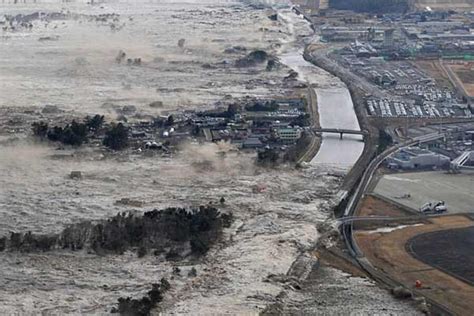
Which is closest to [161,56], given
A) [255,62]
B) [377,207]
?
[255,62]

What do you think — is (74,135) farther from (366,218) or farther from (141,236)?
(366,218)

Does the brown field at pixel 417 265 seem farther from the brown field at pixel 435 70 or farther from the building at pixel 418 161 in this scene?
the brown field at pixel 435 70

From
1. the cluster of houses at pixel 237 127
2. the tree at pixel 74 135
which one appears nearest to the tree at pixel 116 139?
the cluster of houses at pixel 237 127

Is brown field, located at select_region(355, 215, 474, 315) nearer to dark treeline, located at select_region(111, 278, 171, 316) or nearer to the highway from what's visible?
the highway

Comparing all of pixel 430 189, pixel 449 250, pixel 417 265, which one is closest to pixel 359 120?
pixel 430 189

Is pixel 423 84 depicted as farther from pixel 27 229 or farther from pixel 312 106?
pixel 27 229

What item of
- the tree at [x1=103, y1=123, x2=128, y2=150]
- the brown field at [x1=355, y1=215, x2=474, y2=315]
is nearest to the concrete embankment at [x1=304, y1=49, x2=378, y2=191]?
the brown field at [x1=355, y1=215, x2=474, y2=315]
